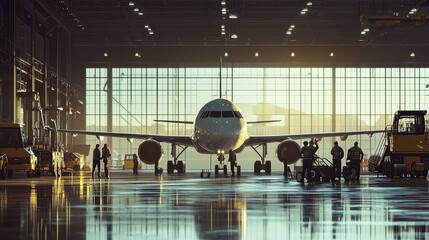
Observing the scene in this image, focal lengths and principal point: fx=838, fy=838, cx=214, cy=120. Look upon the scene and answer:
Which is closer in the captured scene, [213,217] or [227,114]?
[213,217]

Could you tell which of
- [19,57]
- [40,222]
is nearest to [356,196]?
[40,222]

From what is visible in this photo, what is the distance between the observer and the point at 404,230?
33.5 feet

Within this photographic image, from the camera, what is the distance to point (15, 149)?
111ft

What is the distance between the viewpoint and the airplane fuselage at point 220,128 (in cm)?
3847

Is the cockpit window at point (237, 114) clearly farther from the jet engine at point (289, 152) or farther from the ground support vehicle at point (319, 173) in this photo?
the ground support vehicle at point (319, 173)

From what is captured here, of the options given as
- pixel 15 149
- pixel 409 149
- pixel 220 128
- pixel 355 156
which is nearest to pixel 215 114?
pixel 220 128

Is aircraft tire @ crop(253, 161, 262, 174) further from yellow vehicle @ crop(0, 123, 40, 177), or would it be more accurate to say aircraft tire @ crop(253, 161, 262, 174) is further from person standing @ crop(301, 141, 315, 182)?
person standing @ crop(301, 141, 315, 182)

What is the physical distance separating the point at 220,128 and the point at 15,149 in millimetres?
9491

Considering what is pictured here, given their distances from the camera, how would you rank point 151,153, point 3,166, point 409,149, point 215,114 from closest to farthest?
point 3,166 < point 409,149 < point 215,114 < point 151,153

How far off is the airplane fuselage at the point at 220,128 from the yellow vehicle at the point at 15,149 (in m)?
8.36

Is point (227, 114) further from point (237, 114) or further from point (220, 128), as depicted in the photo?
point (220, 128)

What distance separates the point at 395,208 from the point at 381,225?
3314mm

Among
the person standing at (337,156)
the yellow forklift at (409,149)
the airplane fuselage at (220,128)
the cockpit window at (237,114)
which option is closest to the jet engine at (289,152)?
the airplane fuselage at (220,128)

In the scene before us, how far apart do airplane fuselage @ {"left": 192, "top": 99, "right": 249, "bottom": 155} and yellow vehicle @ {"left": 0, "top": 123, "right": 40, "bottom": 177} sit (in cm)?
836
